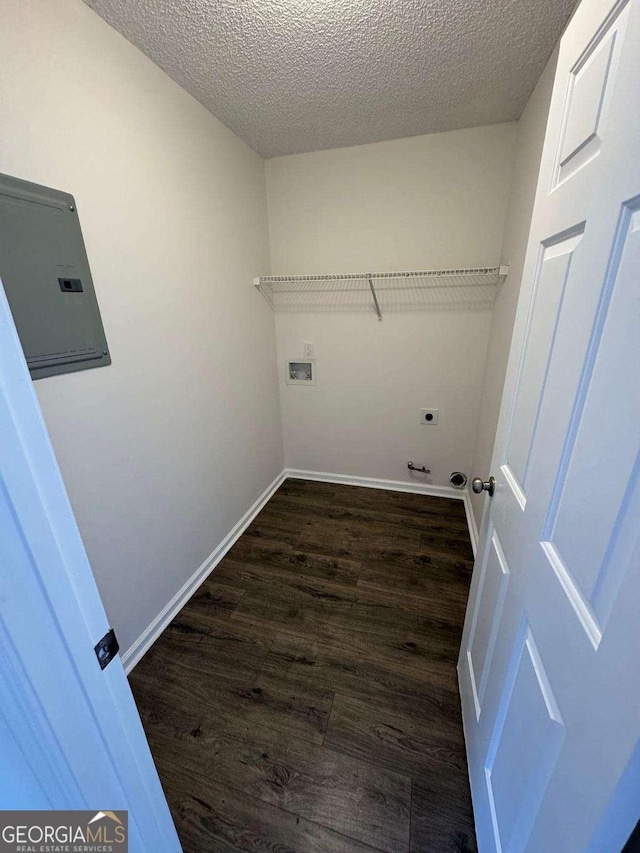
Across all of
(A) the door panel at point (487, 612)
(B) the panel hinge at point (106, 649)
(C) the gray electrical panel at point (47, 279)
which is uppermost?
(C) the gray electrical panel at point (47, 279)

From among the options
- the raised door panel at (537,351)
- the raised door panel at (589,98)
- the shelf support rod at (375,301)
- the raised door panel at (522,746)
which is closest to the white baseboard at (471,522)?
the raised door panel at (522,746)

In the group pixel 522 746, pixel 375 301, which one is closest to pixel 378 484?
pixel 375 301

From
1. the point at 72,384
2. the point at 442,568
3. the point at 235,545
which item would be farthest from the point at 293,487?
the point at 72,384

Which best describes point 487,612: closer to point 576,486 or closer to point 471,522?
point 576,486

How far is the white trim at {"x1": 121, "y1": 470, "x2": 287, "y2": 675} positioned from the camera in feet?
4.94

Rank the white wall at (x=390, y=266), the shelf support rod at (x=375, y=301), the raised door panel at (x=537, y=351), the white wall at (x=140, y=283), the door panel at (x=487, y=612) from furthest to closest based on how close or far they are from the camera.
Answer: the shelf support rod at (x=375, y=301) < the white wall at (x=390, y=266) < the white wall at (x=140, y=283) < the door panel at (x=487, y=612) < the raised door panel at (x=537, y=351)

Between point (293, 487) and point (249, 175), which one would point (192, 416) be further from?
point (249, 175)

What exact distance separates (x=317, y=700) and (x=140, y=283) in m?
1.89

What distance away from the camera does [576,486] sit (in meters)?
0.57

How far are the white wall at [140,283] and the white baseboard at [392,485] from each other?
0.93 metres

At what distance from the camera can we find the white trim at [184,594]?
151 cm

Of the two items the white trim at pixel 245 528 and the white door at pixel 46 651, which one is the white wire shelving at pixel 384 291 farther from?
the white door at pixel 46 651

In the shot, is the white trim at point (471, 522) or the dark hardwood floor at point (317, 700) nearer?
the dark hardwood floor at point (317, 700)

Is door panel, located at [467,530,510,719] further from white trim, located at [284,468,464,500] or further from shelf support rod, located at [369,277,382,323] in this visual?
shelf support rod, located at [369,277,382,323]
